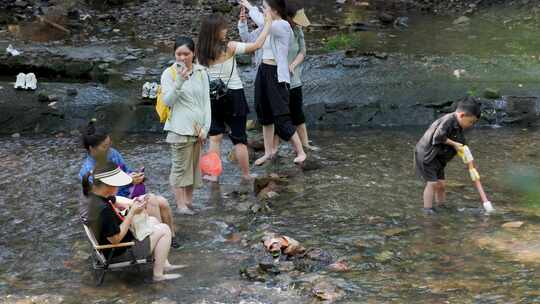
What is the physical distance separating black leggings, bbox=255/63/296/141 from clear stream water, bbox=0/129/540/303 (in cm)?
56

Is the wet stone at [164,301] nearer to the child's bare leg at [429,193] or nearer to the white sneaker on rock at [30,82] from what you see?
the child's bare leg at [429,193]

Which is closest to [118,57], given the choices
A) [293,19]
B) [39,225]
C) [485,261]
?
[293,19]

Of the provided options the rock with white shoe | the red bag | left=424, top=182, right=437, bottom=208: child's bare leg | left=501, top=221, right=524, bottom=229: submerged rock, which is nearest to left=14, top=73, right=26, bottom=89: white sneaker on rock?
the rock with white shoe

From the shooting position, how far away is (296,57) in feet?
26.5

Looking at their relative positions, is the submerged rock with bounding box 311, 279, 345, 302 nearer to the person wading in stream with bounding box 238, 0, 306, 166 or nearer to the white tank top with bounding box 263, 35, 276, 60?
the person wading in stream with bounding box 238, 0, 306, 166

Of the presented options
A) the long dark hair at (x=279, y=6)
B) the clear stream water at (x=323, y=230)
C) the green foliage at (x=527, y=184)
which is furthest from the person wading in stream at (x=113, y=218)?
the green foliage at (x=527, y=184)

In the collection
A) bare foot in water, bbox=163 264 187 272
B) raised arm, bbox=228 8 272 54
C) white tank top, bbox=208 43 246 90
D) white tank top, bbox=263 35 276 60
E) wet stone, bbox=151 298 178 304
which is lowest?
bare foot in water, bbox=163 264 187 272

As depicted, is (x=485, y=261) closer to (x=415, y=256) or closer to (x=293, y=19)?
(x=415, y=256)

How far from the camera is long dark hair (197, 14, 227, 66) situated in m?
6.69

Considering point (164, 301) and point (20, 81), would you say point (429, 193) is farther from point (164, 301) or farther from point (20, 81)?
point (20, 81)

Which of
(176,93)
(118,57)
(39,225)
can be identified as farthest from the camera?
(118,57)

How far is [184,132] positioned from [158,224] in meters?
1.23

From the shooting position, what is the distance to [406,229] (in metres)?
6.27

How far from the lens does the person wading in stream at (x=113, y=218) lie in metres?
5.06
